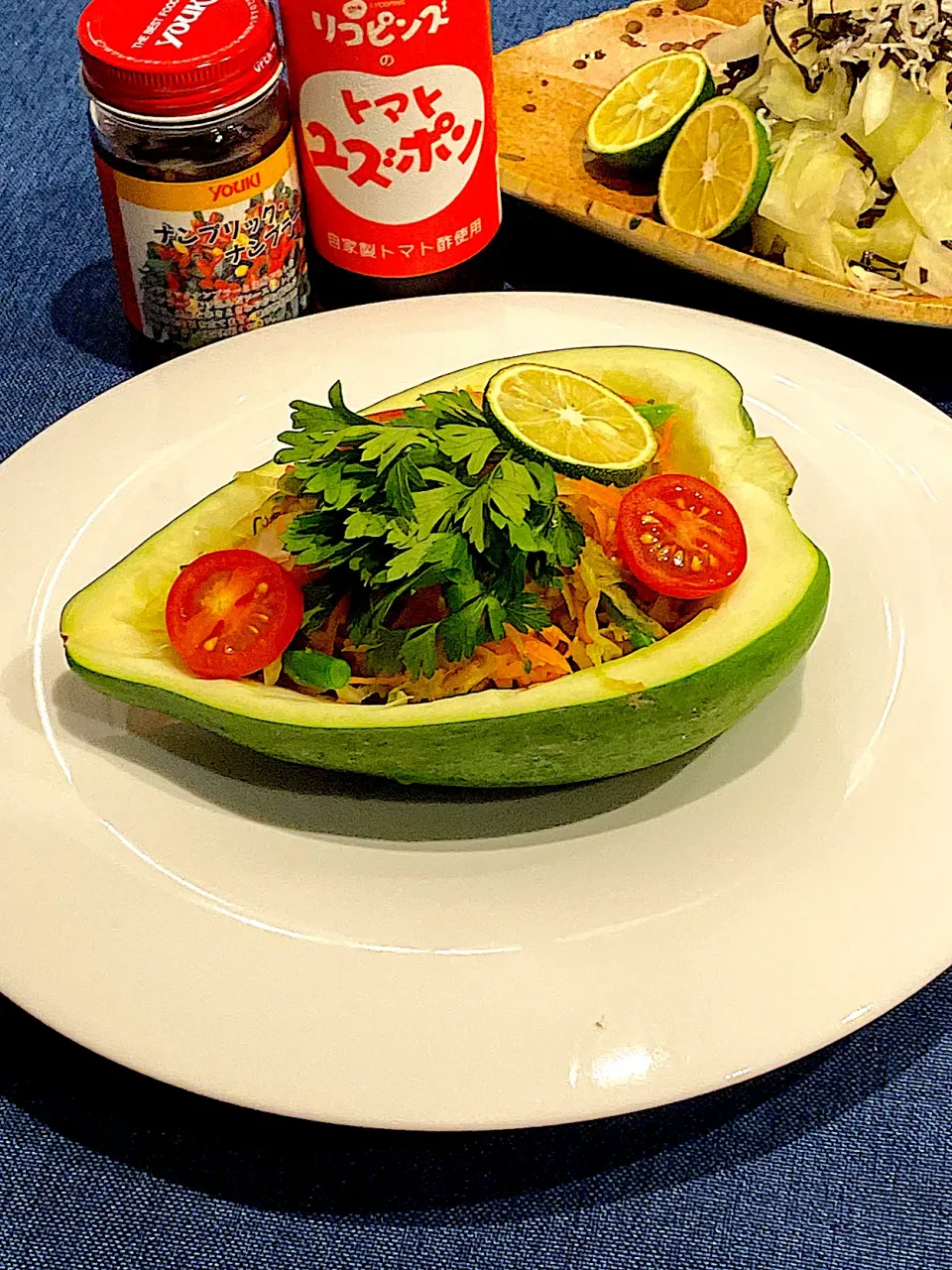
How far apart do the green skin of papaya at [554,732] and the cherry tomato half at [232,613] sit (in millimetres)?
43

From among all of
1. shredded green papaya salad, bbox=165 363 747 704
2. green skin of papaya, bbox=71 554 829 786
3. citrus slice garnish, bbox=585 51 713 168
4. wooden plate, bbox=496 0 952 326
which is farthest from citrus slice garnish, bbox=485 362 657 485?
citrus slice garnish, bbox=585 51 713 168

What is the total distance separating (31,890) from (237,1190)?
0.80ft

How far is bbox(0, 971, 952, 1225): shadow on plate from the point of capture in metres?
0.88

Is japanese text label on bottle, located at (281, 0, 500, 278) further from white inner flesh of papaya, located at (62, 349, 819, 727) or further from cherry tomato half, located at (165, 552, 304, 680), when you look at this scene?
cherry tomato half, located at (165, 552, 304, 680)

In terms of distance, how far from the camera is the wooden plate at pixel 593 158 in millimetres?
1417

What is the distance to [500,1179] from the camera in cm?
89

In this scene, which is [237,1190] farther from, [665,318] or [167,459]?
[665,318]

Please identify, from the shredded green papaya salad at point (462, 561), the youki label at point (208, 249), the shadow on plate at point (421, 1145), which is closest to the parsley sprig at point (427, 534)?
the shredded green papaya salad at point (462, 561)

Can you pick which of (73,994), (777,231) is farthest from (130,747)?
(777,231)

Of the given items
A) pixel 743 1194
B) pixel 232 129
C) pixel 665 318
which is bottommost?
pixel 743 1194

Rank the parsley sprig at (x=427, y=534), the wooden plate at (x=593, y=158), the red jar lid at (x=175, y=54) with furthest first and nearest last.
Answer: the wooden plate at (x=593, y=158), the red jar lid at (x=175, y=54), the parsley sprig at (x=427, y=534)

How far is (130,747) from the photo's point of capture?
102 centimetres

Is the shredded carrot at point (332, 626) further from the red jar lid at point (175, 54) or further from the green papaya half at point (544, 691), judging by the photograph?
the red jar lid at point (175, 54)

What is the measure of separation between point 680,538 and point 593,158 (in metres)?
0.87
